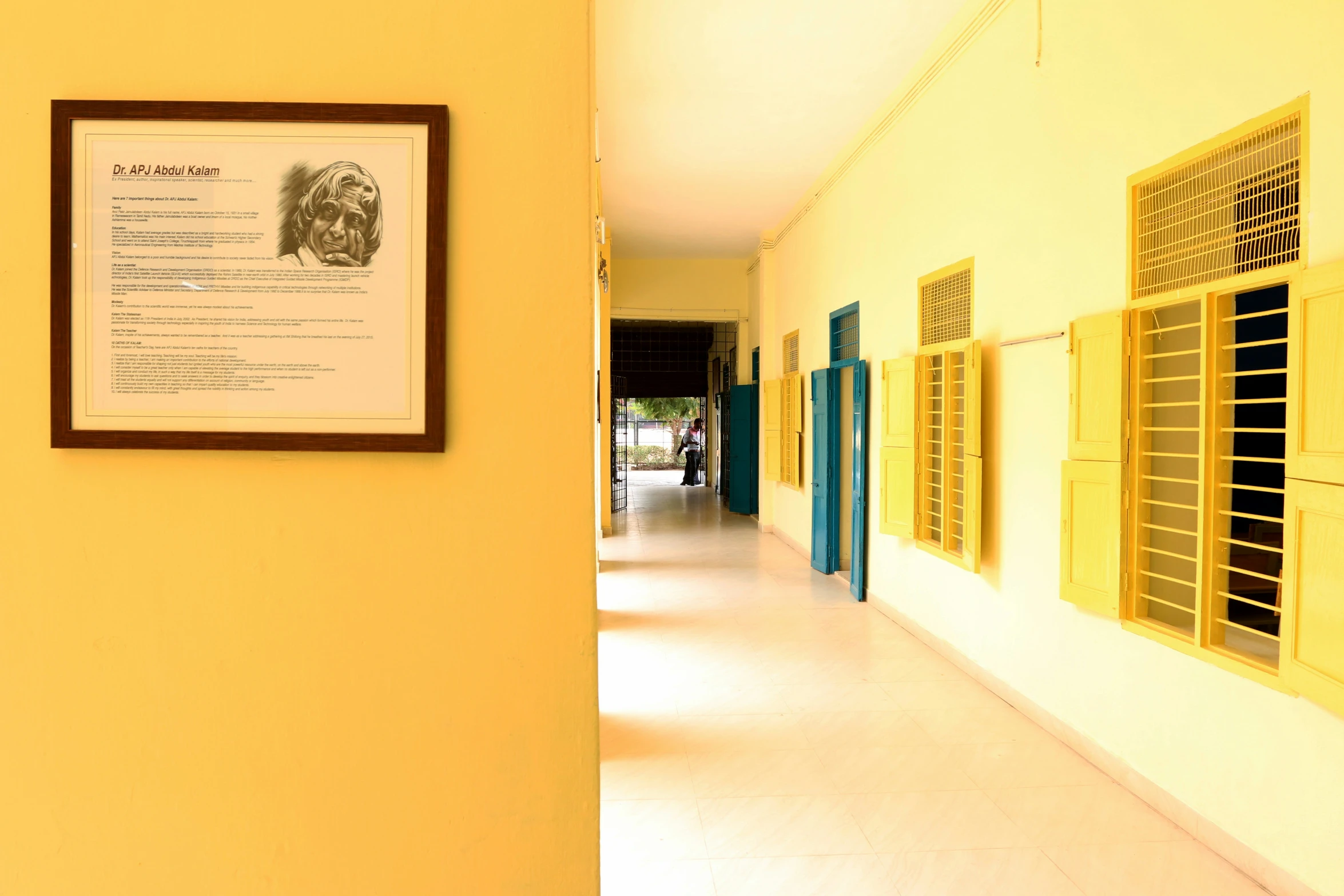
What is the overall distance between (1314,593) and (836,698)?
8.10 feet

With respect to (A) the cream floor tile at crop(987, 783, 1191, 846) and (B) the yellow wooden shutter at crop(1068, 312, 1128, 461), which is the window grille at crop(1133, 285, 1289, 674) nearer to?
(B) the yellow wooden shutter at crop(1068, 312, 1128, 461)

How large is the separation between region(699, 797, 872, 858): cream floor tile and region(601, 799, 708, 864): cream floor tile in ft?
0.17

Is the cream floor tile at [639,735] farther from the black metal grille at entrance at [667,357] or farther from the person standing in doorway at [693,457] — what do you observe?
the person standing in doorway at [693,457]

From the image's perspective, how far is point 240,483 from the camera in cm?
135

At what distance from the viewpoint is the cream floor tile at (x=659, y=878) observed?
2627mm

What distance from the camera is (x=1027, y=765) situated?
360cm

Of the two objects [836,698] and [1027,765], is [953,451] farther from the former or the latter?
[1027,765]

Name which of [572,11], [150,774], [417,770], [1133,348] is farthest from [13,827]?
[1133,348]

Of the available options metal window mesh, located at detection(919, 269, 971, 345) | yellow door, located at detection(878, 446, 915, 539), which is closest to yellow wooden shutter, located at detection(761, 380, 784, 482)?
yellow door, located at detection(878, 446, 915, 539)

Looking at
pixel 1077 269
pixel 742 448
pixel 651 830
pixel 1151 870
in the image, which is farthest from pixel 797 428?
pixel 1151 870

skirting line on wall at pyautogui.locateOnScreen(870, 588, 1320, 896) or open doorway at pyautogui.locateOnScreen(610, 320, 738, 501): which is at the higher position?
open doorway at pyautogui.locateOnScreen(610, 320, 738, 501)

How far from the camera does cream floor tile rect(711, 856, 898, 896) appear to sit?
2.62 metres

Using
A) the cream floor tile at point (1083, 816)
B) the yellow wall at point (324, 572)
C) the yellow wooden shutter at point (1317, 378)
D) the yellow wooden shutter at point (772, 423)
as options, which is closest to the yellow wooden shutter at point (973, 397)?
the cream floor tile at point (1083, 816)

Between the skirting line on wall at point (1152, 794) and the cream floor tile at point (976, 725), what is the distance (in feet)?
0.22
